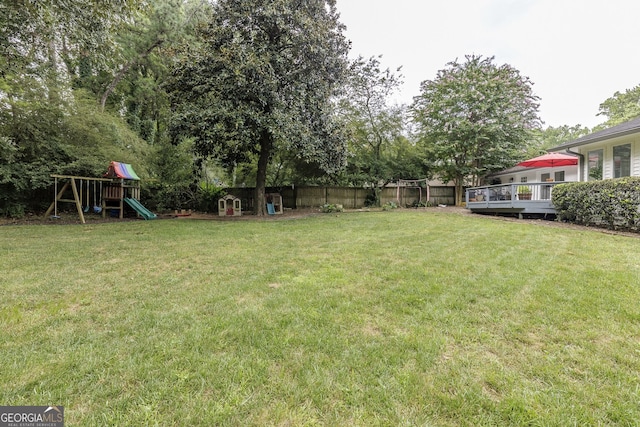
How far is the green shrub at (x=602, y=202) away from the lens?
643 centimetres

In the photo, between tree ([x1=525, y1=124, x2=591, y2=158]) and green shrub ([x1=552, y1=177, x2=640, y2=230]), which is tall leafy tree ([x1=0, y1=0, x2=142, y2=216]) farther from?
tree ([x1=525, y1=124, x2=591, y2=158])

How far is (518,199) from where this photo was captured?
9.83 m

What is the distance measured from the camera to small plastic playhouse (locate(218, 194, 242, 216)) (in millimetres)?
12133

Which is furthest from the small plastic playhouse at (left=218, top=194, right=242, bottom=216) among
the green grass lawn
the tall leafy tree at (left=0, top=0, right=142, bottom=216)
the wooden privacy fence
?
the green grass lawn

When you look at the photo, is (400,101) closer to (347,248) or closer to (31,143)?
(347,248)

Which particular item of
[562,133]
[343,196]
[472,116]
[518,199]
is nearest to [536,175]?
[472,116]

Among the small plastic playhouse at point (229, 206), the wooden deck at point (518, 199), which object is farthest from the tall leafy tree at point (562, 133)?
the small plastic playhouse at point (229, 206)

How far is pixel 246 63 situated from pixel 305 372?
8.79m

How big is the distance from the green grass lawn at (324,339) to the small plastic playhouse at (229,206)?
7782mm

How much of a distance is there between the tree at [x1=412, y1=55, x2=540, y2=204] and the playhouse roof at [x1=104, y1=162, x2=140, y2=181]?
14.2 metres

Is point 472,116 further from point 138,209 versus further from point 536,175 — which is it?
point 138,209

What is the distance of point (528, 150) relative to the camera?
17000 mm

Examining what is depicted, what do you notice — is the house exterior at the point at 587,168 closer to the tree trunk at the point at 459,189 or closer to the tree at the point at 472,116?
the tree at the point at 472,116

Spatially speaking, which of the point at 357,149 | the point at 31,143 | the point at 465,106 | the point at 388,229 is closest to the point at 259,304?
the point at 388,229
